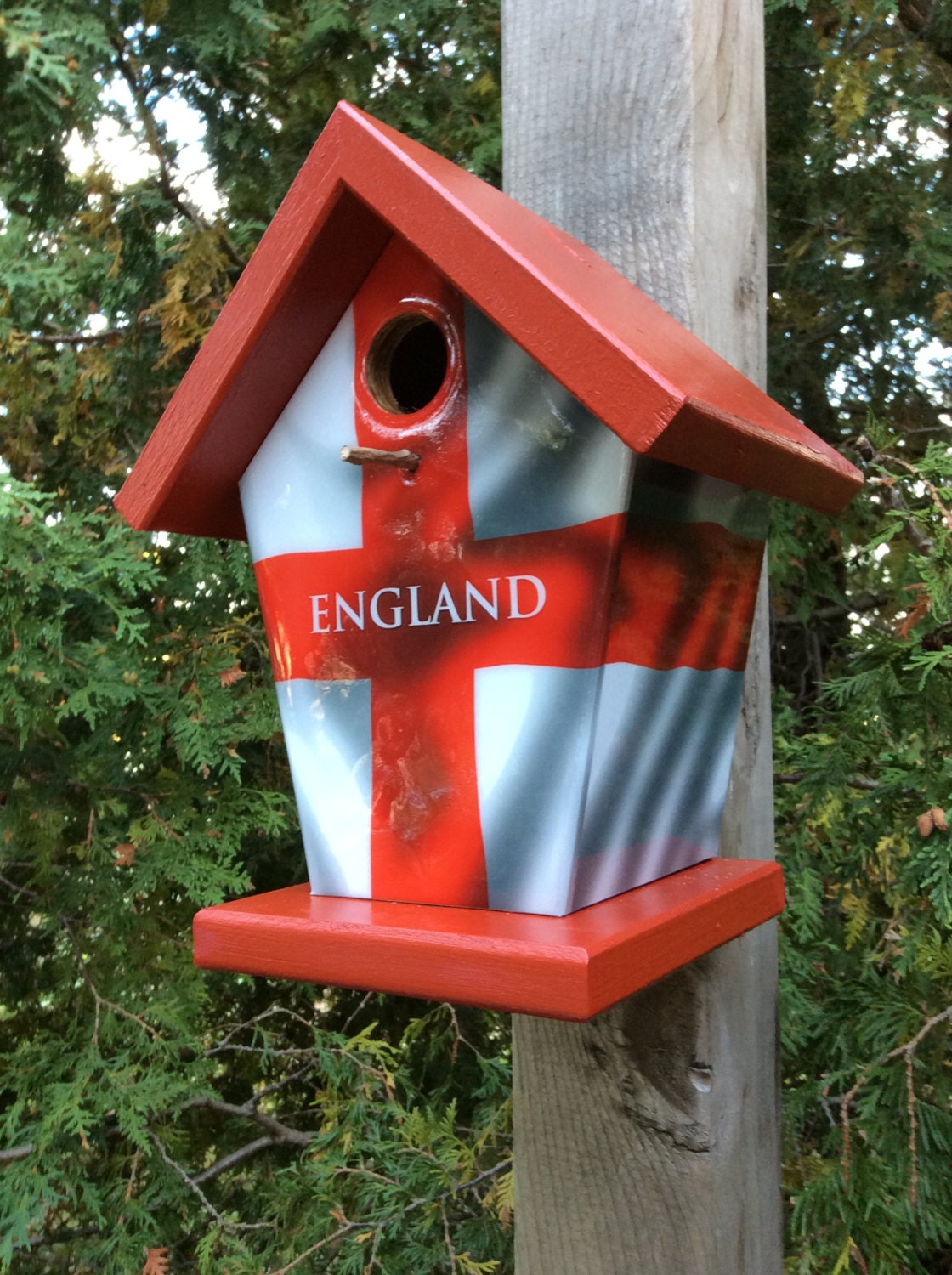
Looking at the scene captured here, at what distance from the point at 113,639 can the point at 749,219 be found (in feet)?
4.78

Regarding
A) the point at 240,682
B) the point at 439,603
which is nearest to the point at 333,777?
the point at 439,603

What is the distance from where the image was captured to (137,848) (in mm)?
2141

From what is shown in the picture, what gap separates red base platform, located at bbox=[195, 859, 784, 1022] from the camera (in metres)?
0.71

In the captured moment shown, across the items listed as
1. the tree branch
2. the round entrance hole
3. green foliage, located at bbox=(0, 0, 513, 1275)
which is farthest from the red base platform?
the tree branch

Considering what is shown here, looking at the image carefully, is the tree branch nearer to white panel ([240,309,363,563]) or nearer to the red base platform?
the red base platform

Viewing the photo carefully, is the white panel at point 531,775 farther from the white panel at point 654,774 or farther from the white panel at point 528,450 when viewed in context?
the white panel at point 528,450

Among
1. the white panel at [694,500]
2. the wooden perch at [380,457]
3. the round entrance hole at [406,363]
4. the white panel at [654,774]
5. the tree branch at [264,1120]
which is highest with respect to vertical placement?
the round entrance hole at [406,363]

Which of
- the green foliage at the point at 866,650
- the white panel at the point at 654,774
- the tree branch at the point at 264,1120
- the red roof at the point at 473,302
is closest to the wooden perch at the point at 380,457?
the red roof at the point at 473,302

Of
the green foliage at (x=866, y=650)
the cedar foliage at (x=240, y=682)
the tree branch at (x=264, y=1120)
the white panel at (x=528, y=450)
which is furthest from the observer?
the tree branch at (x=264, y=1120)

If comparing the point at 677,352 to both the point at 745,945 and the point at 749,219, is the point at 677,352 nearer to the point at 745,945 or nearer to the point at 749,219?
the point at 749,219

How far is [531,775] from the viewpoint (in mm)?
857

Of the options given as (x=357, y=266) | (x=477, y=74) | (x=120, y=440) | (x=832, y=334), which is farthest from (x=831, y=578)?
(x=357, y=266)

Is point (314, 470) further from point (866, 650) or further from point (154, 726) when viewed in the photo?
point (154, 726)

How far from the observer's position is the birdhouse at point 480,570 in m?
0.79
